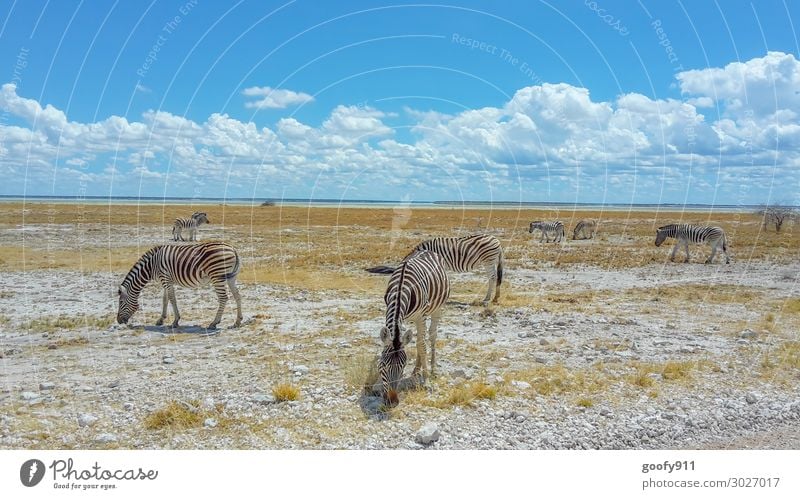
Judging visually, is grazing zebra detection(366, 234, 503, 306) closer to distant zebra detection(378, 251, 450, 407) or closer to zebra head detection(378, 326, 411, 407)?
distant zebra detection(378, 251, 450, 407)

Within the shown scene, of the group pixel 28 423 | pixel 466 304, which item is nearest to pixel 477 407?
pixel 28 423

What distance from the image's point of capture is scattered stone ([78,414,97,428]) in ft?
26.5

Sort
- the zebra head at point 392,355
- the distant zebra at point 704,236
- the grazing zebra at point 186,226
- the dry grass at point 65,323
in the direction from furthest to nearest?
the grazing zebra at point 186,226 < the distant zebra at point 704,236 < the dry grass at point 65,323 < the zebra head at point 392,355

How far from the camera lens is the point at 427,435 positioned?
305 inches

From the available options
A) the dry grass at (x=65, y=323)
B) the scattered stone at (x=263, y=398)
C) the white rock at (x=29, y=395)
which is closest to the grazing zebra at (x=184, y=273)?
the dry grass at (x=65, y=323)

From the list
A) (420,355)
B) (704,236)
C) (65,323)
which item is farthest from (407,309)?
(704,236)

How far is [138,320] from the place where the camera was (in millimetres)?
15562

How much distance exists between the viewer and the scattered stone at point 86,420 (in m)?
8.09

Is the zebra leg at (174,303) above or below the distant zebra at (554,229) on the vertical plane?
below

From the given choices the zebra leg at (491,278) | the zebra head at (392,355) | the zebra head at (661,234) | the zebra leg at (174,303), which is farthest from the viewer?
the zebra head at (661,234)

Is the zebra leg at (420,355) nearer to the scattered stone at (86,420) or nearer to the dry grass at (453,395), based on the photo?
the dry grass at (453,395)

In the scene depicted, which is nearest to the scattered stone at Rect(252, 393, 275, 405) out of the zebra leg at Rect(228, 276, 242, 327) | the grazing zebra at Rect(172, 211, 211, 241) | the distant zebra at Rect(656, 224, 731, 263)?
the zebra leg at Rect(228, 276, 242, 327)

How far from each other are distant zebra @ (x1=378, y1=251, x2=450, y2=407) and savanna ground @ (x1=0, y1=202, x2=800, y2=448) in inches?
20.6

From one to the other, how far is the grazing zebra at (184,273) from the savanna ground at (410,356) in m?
0.66
